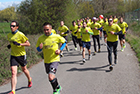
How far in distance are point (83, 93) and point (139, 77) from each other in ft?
7.99

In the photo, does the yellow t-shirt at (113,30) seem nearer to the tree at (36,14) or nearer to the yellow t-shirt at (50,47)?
the yellow t-shirt at (50,47)

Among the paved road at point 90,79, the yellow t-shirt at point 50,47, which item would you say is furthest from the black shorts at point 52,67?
the paved road at point 90,79

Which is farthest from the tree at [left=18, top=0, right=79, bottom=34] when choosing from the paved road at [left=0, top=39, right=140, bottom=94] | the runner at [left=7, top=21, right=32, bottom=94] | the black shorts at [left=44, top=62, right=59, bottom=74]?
the black shorts at [left=44, top=62, right=59, bottom=74]

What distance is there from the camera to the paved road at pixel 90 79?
16.6ft

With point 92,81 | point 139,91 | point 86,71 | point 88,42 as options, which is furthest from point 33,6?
point 139,91

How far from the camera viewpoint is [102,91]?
4.91 metres

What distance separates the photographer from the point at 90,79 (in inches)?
236

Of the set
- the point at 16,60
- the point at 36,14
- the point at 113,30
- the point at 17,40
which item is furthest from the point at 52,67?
the point at 36,14

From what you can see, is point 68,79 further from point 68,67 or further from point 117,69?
point 117,69

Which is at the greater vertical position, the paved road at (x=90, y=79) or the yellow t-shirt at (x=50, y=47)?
the yellow t-shirt at (x=50, y=47)

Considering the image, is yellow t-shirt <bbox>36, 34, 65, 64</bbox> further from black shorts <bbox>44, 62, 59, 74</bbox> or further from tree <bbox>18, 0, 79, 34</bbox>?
tree <bbox>18, 0, 79, 34</bbox>

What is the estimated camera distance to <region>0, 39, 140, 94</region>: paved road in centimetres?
506

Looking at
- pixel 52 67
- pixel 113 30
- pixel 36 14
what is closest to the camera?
pixel 52 67

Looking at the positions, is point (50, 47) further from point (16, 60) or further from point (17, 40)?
point (16, 60)
